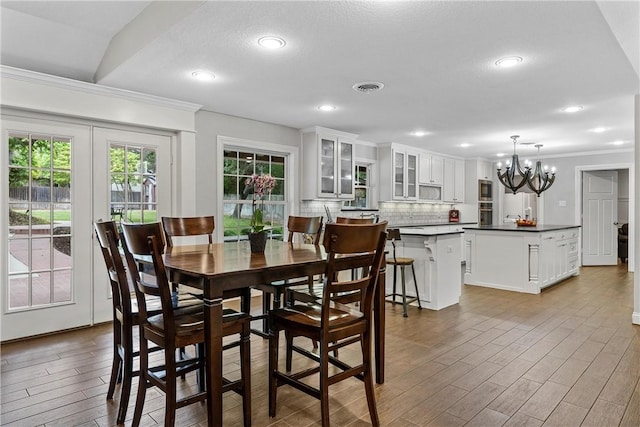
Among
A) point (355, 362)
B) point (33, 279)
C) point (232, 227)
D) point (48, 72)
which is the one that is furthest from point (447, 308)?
point (48, 72)

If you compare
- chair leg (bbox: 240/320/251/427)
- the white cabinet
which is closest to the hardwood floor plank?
chair leg (bbox: 240/320/251/427)

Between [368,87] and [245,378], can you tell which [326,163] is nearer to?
[368,87]

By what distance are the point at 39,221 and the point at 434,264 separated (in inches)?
154

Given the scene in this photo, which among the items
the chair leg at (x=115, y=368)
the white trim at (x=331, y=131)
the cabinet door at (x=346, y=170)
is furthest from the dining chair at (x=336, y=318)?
the cabinet door at (x=346, y=170)

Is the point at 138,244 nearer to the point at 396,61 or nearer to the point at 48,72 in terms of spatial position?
the point at 396,61

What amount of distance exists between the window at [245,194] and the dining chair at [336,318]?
9.17ft

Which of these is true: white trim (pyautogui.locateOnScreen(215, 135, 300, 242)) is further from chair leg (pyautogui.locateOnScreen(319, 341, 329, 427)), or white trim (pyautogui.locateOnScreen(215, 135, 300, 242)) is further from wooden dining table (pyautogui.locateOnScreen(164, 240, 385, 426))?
chair leg (pyautogui.locateOnScreen(319, 341, 329, 427))

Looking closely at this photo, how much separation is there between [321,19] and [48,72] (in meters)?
2.73

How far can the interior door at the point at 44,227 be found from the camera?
3.38 meters

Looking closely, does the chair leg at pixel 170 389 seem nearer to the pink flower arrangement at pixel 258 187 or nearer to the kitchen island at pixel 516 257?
the pink flower arrangement at pixel 258 187

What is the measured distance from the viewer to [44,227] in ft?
11.7

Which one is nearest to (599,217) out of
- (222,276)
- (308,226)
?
(308,226)

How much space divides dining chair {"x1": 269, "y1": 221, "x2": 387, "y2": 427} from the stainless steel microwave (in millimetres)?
7489

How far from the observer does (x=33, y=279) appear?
3.51 meters
